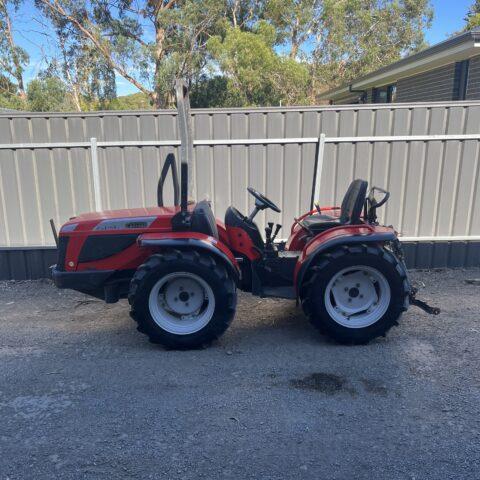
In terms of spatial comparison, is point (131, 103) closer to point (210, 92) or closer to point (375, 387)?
point (210, 92)

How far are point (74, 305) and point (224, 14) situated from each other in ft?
67.2

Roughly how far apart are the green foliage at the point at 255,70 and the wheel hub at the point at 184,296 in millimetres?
15763

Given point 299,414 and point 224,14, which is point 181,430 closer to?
point 299,414

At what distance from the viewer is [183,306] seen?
389 cm

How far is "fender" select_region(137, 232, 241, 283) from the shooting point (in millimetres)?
3684

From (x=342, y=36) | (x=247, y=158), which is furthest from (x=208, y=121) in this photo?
(x=342, y=36)

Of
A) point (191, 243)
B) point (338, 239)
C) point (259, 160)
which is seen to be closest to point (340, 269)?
point (338, 239)

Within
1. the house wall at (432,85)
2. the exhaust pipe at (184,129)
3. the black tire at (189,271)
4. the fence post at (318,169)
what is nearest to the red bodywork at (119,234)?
the black tire at (189,271)

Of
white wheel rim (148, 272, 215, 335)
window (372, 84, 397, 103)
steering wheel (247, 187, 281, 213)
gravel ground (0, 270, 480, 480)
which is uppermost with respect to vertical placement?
window (372, 84, 397, 103)

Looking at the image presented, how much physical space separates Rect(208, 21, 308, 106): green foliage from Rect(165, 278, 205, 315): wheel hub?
15.8m

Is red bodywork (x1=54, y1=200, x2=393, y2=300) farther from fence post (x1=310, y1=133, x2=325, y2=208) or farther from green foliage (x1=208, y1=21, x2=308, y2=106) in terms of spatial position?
green foliage (x1=208, y1=21, x2=308, y2=106)

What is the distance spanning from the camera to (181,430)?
2.81 m

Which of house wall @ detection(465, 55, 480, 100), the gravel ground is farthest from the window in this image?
the gravel ground

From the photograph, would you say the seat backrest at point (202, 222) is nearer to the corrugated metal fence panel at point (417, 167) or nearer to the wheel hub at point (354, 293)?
the wheel hub at point (354, 293)
